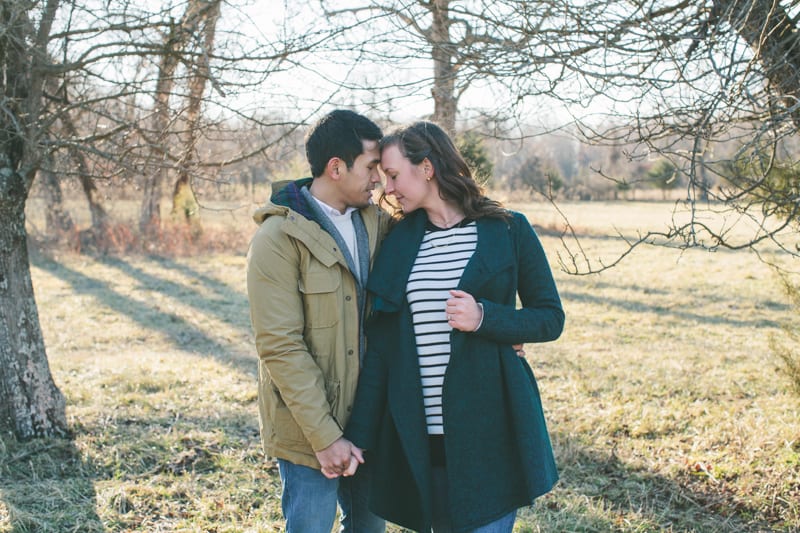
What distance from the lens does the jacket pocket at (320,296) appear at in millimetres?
2193

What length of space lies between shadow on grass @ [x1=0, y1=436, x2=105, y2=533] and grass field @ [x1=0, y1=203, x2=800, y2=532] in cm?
1

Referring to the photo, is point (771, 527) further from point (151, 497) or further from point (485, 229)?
point (151, 497)

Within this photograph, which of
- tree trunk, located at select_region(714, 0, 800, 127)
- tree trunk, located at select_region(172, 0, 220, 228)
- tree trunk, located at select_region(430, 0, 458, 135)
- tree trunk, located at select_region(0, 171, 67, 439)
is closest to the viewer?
tree trunk, located at select_region(714, 0, 800, 127)

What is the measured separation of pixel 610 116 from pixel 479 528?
220 centimetres

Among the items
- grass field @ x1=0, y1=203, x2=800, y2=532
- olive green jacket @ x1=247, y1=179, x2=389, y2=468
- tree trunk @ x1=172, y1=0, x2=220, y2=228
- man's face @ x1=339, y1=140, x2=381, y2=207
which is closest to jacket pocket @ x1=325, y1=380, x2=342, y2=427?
olive green jacket @ x1=247, y1=179, x2=389, y2=468

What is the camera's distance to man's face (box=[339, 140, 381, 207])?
2.31 m

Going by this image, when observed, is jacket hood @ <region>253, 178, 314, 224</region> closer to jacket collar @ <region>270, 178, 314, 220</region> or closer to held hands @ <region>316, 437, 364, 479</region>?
jacket collar @ <region>270, 178, 314, 220</region>

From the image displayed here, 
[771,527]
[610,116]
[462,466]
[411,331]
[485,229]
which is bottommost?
[771,527]

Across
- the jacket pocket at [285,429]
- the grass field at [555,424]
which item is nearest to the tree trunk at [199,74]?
the grass field at [555,424]

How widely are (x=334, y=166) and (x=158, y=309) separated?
8650 mm

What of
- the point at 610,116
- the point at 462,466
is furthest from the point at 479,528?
the point at 610,116

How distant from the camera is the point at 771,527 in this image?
3600 mm

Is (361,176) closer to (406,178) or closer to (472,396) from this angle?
(406,178)

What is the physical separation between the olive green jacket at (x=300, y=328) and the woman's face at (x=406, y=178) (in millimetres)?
301
